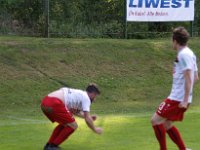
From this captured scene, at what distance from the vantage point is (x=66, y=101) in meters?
9.40

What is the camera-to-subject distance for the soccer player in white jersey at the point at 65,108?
9266 mm

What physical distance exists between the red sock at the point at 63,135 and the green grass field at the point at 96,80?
1.32 m

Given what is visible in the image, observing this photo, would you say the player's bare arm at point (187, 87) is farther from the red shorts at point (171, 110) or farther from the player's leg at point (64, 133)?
the player's leg at point (64, 133)

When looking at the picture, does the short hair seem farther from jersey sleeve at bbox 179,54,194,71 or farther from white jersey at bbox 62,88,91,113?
white jersey at bbox 62,88,91,113

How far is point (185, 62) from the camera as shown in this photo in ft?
28.1

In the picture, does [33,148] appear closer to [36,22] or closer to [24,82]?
[24,82]

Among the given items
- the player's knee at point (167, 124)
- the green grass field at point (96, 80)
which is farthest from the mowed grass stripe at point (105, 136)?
the player's knee at point (167, 124)

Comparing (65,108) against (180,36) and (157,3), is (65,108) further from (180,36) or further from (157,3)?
(157,3)

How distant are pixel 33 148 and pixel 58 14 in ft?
42.6

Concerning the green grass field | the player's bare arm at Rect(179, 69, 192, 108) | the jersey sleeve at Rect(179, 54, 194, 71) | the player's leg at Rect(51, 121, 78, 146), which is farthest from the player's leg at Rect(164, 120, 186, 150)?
the green grass field

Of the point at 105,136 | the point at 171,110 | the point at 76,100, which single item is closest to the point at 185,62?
the point at 171,110

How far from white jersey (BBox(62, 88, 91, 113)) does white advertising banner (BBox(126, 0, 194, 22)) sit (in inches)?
537

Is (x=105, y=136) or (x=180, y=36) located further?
(x=105, y=136)

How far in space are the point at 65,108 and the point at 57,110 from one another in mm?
130
